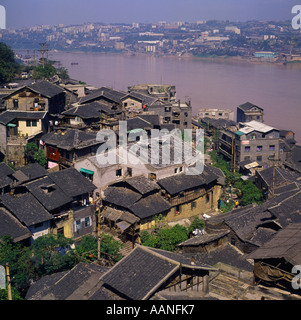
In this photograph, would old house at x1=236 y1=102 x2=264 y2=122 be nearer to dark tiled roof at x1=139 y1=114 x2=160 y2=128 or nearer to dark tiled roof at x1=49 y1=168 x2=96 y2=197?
dark tiled roof at x1=139 y1=114 x2=160 y2=128

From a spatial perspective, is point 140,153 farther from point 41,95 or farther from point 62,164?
point 41,95

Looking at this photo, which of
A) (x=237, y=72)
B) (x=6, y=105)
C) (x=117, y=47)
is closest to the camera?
(x=6, y=105)

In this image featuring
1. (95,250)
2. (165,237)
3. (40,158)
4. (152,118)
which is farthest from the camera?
(152,118)

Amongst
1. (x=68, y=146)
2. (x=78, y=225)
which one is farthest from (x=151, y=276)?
(x=68, y=146)

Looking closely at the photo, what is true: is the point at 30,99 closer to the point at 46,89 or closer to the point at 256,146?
the point at 46,89

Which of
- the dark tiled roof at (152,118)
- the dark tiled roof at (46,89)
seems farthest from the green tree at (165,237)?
the dark tiled roof at (46,89)
